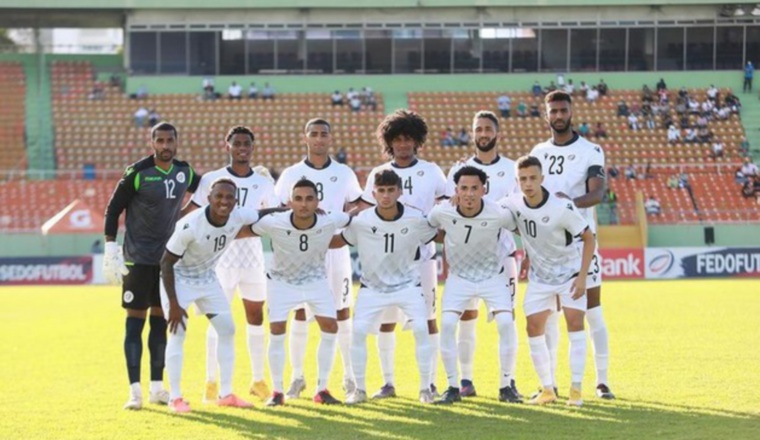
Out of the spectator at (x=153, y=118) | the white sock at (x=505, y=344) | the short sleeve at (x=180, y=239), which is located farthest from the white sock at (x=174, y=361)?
the spectator at (x=153, y=118)

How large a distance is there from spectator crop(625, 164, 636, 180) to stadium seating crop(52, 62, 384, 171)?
26.9ft

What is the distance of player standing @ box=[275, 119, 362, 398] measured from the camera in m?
11.2

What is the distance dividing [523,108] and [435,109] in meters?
3.14

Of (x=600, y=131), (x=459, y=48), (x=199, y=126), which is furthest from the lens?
(x=459, y=48)

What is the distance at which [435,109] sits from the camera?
46.4 meters

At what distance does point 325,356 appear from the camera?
416 inches

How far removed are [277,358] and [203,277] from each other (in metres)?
0.89

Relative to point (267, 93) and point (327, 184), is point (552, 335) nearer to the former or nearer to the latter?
point (327, 184)

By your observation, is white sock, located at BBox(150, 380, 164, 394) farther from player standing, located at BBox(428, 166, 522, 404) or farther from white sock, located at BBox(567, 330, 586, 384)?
white sock, located at BBox(567, 330, 586, 384)

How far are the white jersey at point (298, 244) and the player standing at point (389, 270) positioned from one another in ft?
0.53

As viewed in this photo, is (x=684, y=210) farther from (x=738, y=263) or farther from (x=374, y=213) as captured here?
(x=374, y=213)

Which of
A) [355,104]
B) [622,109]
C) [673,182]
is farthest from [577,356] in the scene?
[622,109]

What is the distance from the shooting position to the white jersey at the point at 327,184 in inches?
442

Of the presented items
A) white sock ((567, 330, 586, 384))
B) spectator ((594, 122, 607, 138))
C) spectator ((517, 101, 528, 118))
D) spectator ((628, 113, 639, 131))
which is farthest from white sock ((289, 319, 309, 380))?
spectator ((628, 113, 639, 131))
